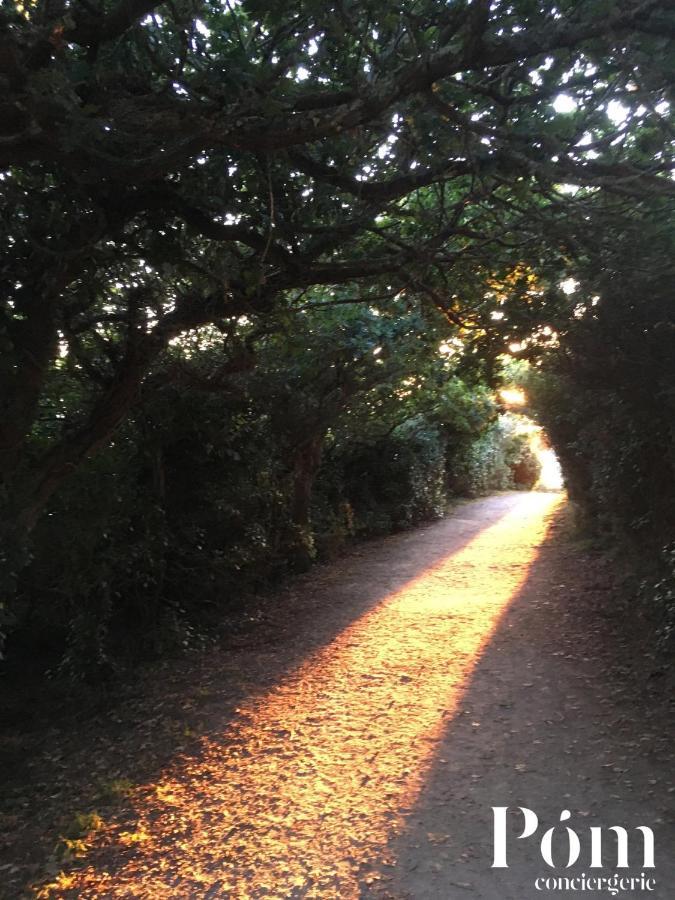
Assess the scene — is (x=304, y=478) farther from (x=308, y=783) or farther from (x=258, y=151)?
(x=258, y=151)

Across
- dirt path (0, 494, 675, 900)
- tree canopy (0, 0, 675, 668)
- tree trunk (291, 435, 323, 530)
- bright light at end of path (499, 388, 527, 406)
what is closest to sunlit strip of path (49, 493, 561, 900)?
dirt path (0, 494, 675, 900)

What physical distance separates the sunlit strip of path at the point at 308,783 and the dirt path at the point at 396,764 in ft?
0.05

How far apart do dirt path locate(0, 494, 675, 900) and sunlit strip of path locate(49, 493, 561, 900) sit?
0.05 feet

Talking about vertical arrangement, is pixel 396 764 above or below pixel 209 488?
below

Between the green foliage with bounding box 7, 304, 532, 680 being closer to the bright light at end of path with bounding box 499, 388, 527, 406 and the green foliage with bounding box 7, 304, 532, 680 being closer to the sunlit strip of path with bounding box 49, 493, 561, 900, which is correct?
the bright light at end of path with bounding box 499, 388, 527, 406

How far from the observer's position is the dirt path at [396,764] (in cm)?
373

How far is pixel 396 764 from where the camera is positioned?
16.3ft

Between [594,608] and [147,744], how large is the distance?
Answer: 551 centimetres

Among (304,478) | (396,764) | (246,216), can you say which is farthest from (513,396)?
(396,764)

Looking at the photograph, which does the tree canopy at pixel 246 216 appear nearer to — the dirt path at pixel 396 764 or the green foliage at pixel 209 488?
the green foliage at pixel 209 488

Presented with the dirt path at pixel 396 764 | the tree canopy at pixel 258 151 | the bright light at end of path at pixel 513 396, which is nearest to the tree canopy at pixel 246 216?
the tree canopy at pixel 258 151

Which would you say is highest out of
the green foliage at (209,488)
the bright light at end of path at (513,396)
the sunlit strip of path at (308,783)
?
the bright light at end of path at (513,396)

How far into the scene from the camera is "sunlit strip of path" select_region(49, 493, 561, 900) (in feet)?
12.4

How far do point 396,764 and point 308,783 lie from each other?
0.64 meters
